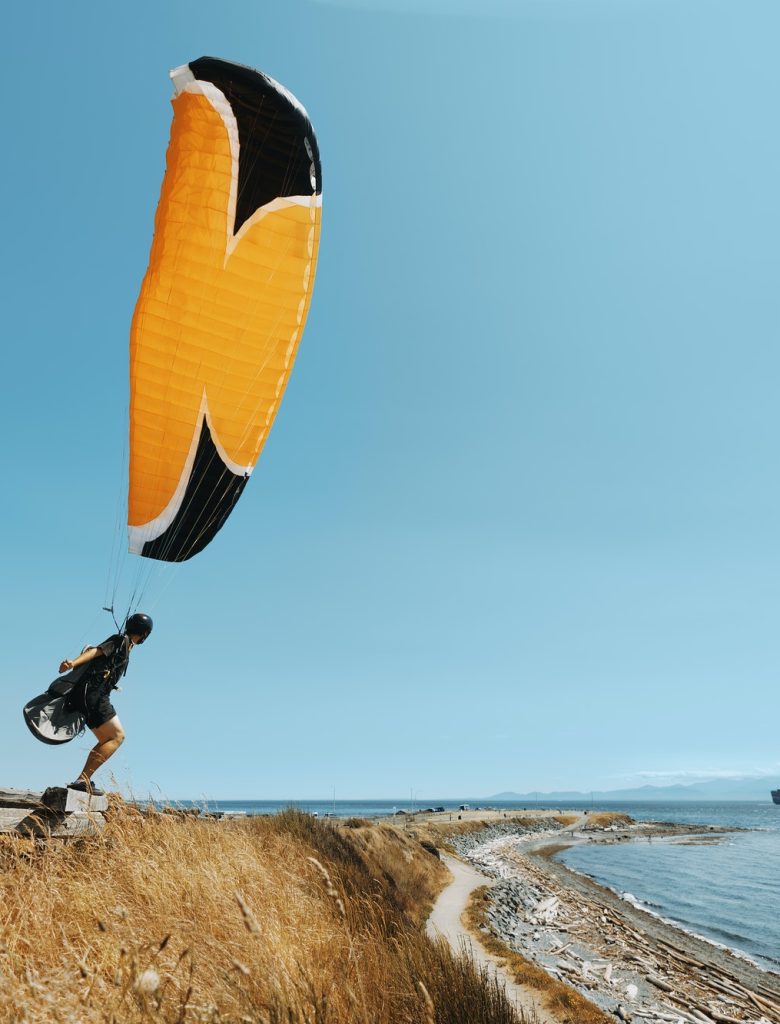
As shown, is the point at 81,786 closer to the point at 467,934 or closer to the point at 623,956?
the point at 467,934

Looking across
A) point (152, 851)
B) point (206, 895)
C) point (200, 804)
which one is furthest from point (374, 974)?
point (200, 804)

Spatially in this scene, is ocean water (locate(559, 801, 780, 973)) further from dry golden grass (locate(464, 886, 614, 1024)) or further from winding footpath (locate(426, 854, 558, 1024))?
dry golden grass (locate(464, 886, 614, 1024))

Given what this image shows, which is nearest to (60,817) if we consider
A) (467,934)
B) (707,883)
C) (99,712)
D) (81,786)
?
(81,786)

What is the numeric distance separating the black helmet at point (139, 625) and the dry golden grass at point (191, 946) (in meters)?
1.86

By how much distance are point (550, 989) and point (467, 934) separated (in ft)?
12.5

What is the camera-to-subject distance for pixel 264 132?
762 centimetres

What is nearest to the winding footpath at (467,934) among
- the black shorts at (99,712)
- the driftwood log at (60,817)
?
the driftwood log at (60,817)

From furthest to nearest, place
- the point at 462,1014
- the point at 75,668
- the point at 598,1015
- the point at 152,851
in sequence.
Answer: the point at 598,1015 < the point at 75,668 < the point at 152,851 < the point at 462,1014

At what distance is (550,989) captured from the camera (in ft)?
31.0

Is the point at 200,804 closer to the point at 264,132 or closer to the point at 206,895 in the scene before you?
the point at 206,895

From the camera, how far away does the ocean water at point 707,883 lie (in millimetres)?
19938

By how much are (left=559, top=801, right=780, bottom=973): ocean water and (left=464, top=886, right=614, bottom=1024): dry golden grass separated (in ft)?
31.4

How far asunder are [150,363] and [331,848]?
9.61 m

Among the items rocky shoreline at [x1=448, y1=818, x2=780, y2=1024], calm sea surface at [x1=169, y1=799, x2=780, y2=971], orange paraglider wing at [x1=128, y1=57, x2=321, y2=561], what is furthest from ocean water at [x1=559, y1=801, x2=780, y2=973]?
orange paraglider wing at [x1=128, y1=57, x2=321, y2=561]
